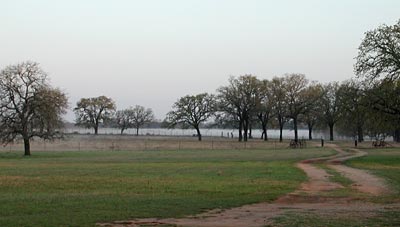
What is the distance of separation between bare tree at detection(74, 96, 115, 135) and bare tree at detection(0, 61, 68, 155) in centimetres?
8808

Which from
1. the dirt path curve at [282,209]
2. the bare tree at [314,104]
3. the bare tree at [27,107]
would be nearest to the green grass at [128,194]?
the dirt path curve at [282,209]

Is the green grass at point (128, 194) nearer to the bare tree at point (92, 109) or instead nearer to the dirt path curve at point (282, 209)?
the dirt path curve at point (282, 209)

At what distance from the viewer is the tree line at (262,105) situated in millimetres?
44906

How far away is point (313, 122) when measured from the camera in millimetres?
113188

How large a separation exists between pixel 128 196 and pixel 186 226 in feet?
24.2

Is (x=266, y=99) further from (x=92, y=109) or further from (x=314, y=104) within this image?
(x=92, y=109)

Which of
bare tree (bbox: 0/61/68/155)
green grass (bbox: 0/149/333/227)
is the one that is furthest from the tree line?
green grass (bbox: 0/149/333/227)

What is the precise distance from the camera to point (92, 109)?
14975 cm

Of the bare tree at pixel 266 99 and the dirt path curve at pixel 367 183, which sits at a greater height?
the bare tree at pixel 266 99

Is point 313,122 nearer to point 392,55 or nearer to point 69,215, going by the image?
point 392,55

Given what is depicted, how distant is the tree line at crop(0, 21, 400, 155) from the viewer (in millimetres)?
44906

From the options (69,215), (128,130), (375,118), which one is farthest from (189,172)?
(128,130)

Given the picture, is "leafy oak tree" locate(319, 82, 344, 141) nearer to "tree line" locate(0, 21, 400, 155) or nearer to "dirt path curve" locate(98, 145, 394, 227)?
"tree line" locate(0, 21, 400, 155)

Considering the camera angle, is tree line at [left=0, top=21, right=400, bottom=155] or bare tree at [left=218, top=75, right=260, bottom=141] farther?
bare tree at [left=218, top=75, right=260, bottom=141]
